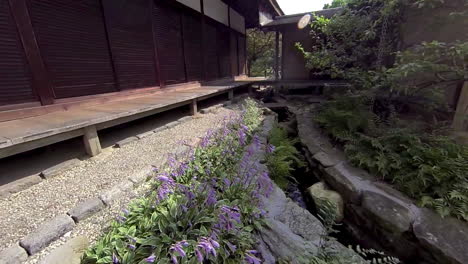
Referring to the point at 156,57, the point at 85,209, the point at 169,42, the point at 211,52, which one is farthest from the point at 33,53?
the point at 211,52

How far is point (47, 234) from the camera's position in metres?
1.63

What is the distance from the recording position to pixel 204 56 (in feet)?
24.4

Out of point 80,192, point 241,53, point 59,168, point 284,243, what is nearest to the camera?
point 284,243

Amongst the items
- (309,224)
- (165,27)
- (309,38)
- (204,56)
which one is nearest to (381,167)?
(309,224)

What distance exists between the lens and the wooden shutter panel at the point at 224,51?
8.80 meters

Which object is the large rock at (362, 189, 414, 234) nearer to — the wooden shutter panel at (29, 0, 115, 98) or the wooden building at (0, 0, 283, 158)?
the wooden building at (0, 0, 283, 158)

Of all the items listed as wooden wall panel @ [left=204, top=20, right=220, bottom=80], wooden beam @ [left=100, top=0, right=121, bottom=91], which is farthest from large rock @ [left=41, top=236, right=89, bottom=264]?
wooden wall panel @ [left=204, top=20, right=220, bottom=80]

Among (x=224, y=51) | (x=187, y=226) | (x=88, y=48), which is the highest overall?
(x=224, y=51)

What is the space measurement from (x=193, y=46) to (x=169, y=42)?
1.29m

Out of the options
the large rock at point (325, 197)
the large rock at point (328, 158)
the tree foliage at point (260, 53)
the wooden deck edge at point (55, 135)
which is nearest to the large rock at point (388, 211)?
the large rock at point (325, 197)

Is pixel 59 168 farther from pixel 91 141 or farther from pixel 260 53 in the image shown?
pixel 260 53

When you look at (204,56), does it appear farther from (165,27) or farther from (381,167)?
(381,167)

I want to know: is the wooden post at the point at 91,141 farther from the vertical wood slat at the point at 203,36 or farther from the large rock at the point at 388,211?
the vertical wood slat at the point at 203,36

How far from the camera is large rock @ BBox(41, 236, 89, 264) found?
1.46 metres
